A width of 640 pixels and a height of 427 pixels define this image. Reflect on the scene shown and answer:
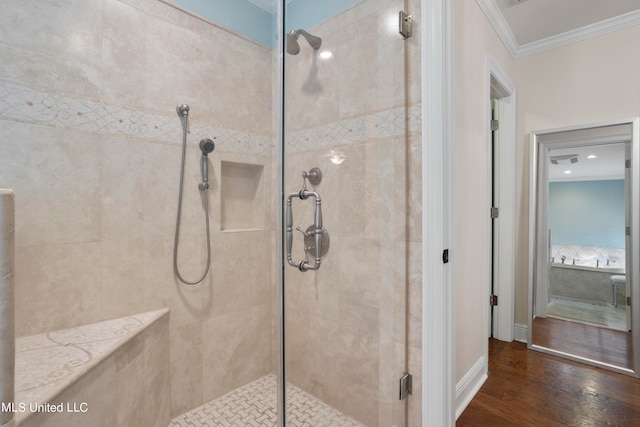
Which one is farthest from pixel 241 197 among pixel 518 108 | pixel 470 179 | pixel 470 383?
pixel 518 108

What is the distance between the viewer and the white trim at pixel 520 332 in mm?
2465

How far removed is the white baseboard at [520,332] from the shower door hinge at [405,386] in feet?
6.08

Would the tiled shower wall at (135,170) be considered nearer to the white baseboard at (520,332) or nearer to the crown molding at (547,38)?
the crown molding at (547,38)

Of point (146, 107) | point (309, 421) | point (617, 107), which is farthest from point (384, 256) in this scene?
point (617, 107)

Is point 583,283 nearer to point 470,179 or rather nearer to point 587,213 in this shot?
point 587,213

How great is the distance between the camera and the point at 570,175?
7.77 feet

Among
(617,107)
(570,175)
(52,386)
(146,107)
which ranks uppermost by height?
(617,107)

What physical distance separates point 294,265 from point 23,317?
1.13 m

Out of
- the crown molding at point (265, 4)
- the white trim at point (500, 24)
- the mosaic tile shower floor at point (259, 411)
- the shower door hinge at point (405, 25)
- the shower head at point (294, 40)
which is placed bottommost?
the mosaic tile shower floor at point (259, 411)

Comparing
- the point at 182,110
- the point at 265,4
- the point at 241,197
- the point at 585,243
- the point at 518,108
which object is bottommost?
the point at 585,243

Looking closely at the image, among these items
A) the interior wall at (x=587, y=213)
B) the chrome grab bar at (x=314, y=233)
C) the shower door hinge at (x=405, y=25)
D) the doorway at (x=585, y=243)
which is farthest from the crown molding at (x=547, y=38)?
the chrome grab bar at (x=314, y=233)

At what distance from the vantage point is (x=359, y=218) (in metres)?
1.23

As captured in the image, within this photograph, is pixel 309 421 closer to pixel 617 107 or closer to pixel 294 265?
pixel 294 265

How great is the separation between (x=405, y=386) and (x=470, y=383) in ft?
2.53
